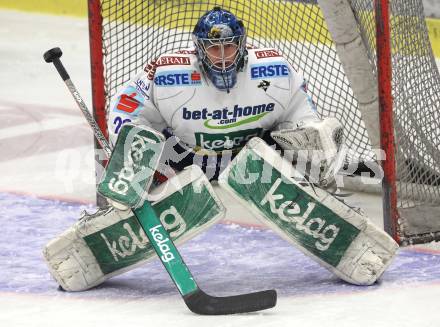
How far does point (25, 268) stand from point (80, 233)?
362 millimetres

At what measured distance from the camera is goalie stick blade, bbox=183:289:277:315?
12.3 ft

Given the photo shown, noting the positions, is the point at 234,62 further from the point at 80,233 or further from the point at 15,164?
the point at 15,164

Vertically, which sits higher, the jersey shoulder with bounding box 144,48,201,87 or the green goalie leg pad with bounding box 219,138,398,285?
the jersey shoulder with bounding box 144,48,201,87

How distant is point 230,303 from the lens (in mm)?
3744

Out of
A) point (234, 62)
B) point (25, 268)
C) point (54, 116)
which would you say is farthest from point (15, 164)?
point (234, 62)

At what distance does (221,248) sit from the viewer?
461 cm

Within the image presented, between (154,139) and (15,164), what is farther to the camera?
(15,164)

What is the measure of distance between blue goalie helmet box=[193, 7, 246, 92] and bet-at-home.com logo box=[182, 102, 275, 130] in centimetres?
17

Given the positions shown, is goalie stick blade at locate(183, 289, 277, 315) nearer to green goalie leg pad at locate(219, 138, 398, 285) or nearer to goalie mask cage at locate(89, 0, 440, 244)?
green goalie leg pad at locate(219, 138, 398, 285)

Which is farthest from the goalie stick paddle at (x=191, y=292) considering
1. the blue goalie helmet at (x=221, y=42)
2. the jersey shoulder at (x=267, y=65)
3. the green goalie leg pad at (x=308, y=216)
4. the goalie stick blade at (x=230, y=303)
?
the jersey shoulder at (x=267, y=65)

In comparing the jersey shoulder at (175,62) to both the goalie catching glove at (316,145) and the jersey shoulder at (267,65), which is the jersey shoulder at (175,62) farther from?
the goalie catching glove at (316,145)

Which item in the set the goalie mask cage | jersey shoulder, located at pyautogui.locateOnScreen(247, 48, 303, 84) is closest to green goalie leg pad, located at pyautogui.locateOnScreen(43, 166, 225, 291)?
jersey shoulder, located at pyautogui.locateOnScreen(247, 48, 303, 84)

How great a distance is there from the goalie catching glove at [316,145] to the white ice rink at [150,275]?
1.19 ft

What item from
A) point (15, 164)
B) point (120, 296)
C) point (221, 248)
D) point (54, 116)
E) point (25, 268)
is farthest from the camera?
point (54, 116)
